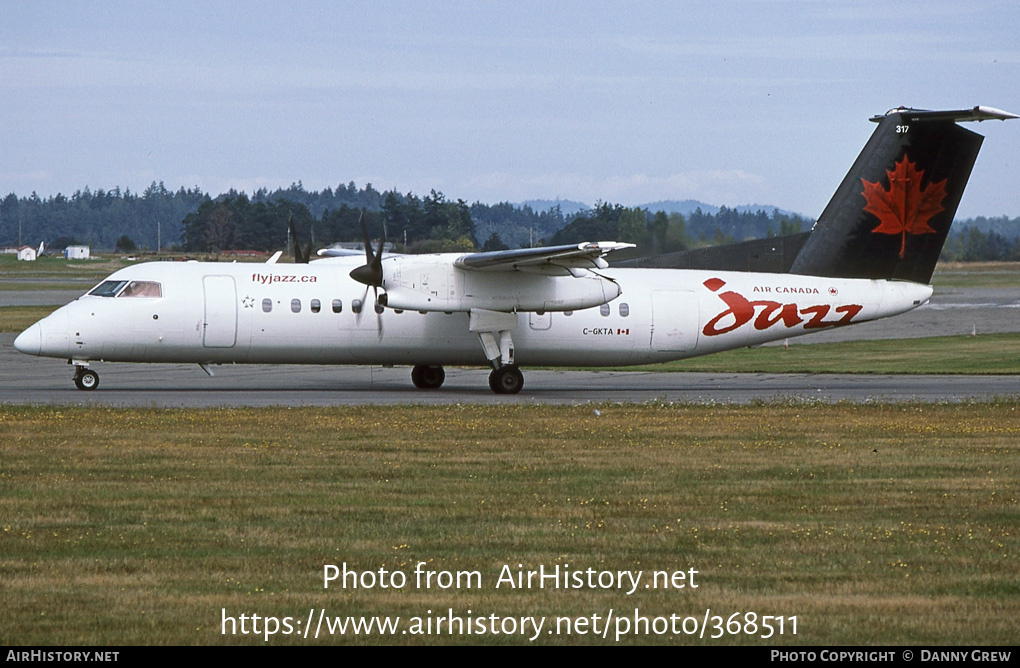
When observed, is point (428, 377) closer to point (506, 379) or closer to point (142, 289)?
point (506, 379)

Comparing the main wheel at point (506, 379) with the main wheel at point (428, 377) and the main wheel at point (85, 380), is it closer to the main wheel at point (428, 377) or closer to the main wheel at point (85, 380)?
the main wheel at point (428, 377)

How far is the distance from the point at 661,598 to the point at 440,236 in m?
30.3

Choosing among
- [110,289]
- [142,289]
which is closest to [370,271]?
[142,289]

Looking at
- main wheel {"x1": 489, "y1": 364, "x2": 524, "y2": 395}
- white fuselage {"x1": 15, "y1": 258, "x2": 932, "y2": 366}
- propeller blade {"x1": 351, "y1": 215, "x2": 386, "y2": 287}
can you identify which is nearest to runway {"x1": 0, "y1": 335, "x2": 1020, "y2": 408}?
main wheel {"x1": 489, "y1": 364, "x2": 524, "y2": 395}

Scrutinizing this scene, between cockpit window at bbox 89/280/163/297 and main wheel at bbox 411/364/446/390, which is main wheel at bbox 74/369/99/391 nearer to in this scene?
cockpit window at bbox 89/280/163/297

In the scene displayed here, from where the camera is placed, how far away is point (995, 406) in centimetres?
→ 2362

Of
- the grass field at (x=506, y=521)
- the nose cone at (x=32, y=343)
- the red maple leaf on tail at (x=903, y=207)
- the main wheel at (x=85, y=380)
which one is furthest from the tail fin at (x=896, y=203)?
the nose cone at (x=32, y=343)

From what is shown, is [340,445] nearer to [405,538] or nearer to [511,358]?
[405,538]

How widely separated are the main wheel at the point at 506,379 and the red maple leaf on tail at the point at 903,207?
871 centimetres

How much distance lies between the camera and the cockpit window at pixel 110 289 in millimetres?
26500

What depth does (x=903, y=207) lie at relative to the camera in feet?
93.6

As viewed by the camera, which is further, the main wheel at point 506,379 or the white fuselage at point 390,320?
the main wheel at point 506,379

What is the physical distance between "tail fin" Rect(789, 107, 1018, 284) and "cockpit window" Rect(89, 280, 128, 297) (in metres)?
14.8

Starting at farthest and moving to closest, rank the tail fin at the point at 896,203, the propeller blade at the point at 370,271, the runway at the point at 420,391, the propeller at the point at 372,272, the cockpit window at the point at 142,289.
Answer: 1. the tail fin at the point at 896,203
2. the cockpit window at the point at 142,289
3. the propeller blade at the point at 370,271
4. the propeller at the point at 372,272
5. the runway at the point at 420,391
